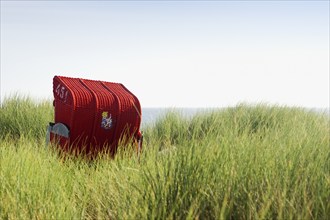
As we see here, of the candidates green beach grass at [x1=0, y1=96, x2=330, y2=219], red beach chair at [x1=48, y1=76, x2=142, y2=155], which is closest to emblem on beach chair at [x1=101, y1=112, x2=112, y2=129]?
red beach chair at [x1=48, y1=76, x2=142, y2=155]

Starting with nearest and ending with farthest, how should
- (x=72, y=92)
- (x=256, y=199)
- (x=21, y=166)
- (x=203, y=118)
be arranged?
(x=256, y=199), (x=21, y=166), (x=72, y=92), (x=203, y=118)

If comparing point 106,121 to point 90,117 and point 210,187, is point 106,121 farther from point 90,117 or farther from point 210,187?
point 210,187

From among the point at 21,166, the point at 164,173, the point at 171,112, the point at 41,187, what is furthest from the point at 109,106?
the point at 171,112

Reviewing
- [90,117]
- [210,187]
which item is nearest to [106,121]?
[90,117]

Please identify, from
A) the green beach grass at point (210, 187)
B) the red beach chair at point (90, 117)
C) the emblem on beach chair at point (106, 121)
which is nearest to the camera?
the green beach grass at point (210, 187)

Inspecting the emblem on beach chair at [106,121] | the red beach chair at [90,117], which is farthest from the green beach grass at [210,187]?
the emblem on beach chair at [106,121]

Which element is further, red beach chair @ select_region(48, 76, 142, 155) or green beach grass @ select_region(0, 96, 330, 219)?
red beach chair @ select_region(48, 76, 142, 155)

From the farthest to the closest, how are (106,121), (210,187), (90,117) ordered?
(106,121) < (90,117) < (210,187)

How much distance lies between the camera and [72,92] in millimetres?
4711

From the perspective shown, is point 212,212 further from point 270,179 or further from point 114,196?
point 114,196

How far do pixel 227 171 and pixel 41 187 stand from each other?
1.37m

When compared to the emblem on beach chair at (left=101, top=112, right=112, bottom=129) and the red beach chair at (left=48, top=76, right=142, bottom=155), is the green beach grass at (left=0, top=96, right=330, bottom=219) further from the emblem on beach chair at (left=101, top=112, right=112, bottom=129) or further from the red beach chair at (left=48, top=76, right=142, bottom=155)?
the emblem on beach chair at (left=101, top=112, right=112, bottom=129)

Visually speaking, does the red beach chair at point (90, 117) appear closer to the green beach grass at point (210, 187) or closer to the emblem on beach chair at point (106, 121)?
the emblem on beach chair at point (106, 121)

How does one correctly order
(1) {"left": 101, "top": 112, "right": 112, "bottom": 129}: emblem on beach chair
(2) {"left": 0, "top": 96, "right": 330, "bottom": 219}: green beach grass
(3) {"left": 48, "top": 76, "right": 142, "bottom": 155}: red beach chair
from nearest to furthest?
(2) {"left": 0, "top": 96, "right": 330, "bottom": 219}: green beach grass
(3) {"left": 48, "top": 76, "right": 142, "bottom": 155}: red beach chair
(1) {"left": 101, "top": 112, "right": 112, "bottom": 129}: emblem on beach chair
